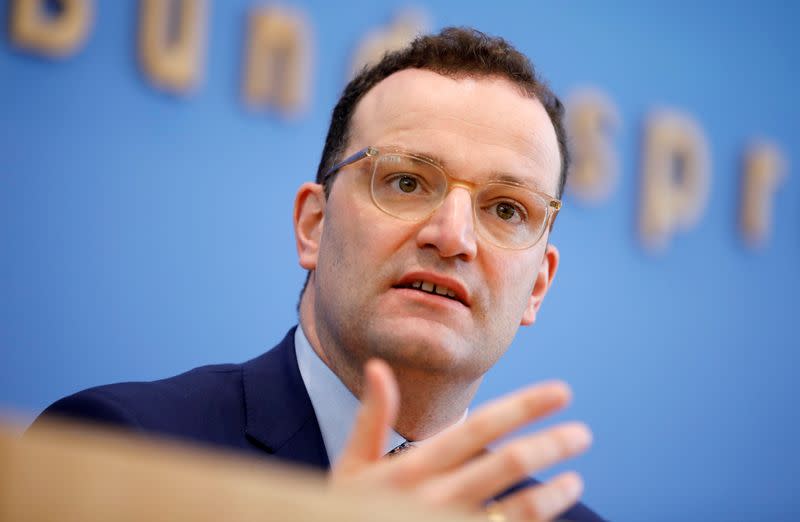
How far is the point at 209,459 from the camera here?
1.54 feet

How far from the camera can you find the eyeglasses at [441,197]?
129cm

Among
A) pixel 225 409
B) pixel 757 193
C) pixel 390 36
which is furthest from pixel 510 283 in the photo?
pixel 757 193

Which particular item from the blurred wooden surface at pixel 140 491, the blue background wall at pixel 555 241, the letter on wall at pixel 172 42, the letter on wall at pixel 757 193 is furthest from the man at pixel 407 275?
the letter on wall at pixel 757 193

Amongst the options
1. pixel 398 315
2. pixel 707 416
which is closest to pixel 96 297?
pixel 398 315

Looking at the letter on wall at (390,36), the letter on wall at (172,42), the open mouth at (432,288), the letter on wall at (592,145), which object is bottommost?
the open mouth at (432,288)

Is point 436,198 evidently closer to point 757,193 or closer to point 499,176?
point 499,176

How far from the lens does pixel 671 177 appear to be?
339 centimetres

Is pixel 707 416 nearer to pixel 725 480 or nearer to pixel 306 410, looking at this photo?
pixel 725 480

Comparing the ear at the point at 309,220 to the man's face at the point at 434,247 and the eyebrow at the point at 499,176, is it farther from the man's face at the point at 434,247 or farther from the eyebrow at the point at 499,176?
the eyebrow at the point at 499,176

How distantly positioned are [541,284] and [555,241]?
1.42m

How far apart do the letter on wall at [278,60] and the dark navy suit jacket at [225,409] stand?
1.16 meters

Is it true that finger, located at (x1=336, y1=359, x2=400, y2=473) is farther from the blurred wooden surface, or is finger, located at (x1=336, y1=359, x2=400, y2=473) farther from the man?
the man

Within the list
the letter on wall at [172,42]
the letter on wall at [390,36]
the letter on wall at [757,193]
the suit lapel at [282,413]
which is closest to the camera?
the suit lapel at [282,413]

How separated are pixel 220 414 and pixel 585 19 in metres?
2.44
